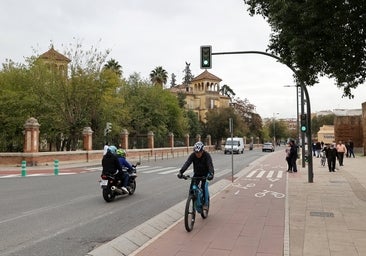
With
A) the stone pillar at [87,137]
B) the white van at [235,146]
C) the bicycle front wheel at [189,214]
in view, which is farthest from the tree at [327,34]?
the white van at [235,146]

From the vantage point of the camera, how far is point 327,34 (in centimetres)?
1090

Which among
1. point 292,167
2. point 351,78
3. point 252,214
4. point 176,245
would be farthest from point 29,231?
point 292,167

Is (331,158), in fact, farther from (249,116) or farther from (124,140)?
(249,116)

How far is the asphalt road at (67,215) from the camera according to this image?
706 cm

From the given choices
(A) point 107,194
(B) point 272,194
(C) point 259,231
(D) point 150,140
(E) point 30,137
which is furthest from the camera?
(D) point 150,140

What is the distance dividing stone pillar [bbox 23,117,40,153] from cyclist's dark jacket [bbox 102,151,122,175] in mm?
19960

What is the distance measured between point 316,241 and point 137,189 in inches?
362

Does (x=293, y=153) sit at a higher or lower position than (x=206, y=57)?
lower

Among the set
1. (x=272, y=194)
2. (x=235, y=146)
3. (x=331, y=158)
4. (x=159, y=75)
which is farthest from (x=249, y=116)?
(x=272, y=194)

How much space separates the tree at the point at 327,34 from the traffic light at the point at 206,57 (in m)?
4.53

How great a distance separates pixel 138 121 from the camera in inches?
2037

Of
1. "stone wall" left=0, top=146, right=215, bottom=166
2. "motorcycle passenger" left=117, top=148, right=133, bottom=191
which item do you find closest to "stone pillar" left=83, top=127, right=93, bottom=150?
"stone wall" left=0, top=146, right=215, bottom=166

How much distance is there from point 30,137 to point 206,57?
18016 mm

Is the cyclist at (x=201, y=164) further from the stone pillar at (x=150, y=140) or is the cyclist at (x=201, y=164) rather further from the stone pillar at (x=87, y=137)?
the stone pillar at (x=150, y=140)
